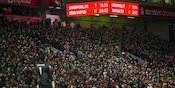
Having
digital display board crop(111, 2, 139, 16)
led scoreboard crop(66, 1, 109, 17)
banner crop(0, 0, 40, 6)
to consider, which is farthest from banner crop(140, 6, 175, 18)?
banner crop(0, 0, 40, 6)

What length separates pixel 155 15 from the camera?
4794 cm

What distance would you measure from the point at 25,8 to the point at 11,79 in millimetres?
14747

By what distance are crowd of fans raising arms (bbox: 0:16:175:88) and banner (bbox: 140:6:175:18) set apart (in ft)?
11.9

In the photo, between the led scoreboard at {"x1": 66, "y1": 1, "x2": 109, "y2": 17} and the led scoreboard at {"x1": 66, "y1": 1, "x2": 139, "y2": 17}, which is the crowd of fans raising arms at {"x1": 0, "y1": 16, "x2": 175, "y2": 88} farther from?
the led scoreboard at {"x1": 66, "y1": 1, "x2": 139, "y2": 17}

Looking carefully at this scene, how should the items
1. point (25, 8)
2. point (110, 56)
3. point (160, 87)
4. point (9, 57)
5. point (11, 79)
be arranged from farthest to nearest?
point (25, 8) < point (110, 56) < point (160, 87) < point (9, 57) < point (11, 79)

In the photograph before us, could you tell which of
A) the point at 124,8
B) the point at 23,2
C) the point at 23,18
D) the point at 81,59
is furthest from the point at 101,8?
the point at 23,18

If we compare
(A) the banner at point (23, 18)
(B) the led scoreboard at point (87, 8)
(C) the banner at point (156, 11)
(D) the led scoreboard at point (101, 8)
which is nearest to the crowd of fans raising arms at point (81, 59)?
(B) the led scoreboard at point (87, 8)

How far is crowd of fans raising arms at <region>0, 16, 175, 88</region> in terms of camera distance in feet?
90.9

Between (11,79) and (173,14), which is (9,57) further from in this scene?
(173,14)

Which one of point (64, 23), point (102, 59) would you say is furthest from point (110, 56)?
point (64, 23)

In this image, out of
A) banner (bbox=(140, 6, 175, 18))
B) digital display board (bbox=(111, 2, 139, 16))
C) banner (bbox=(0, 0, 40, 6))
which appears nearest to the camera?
banner (bbox=(0, 0, 40, 6))

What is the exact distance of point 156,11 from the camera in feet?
158

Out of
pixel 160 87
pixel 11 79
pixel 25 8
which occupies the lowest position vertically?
pixel 160 87

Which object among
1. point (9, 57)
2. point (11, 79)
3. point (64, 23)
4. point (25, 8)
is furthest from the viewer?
point (64, 23)
